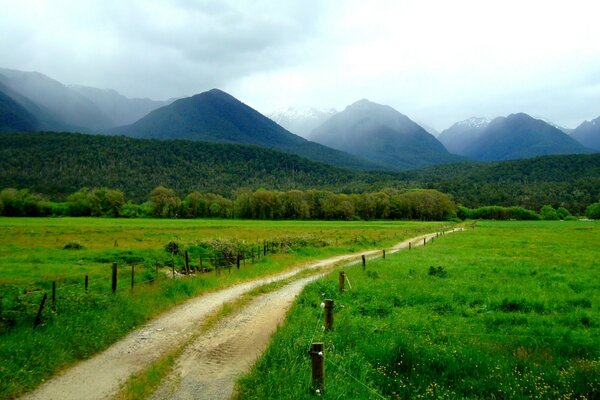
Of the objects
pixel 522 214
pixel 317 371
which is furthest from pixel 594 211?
pixel 317 371

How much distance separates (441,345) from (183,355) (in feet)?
24.4

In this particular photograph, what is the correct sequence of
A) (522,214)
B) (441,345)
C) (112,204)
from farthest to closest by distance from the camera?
(522,214), (112,204), (441,345)

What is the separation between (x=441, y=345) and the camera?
422 inches

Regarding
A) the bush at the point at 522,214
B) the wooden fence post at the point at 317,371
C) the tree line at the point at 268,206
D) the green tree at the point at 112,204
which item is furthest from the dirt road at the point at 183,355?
the bush at the point at 522,214

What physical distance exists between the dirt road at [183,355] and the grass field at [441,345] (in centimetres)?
104

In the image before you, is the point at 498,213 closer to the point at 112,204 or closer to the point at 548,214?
the point at 548,214

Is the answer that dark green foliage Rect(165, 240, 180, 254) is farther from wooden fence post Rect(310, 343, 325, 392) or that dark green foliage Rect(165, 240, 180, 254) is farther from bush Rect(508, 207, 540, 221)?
bush Rect(508, 207, 540, 221)

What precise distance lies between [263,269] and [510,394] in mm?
21032

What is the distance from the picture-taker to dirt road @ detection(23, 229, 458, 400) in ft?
30.1

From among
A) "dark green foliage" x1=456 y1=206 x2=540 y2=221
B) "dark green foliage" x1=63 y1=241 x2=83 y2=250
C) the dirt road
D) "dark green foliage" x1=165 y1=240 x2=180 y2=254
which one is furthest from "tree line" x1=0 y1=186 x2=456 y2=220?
the dirt road

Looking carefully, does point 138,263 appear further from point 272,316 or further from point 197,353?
point 197,353

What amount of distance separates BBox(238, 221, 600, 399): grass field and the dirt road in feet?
3.41

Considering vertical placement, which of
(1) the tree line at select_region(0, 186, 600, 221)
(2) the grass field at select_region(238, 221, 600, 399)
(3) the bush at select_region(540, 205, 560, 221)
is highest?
(1) the tree line at select_region(0, 186, 600, 221)

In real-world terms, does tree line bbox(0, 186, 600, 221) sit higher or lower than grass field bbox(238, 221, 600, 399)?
higher
